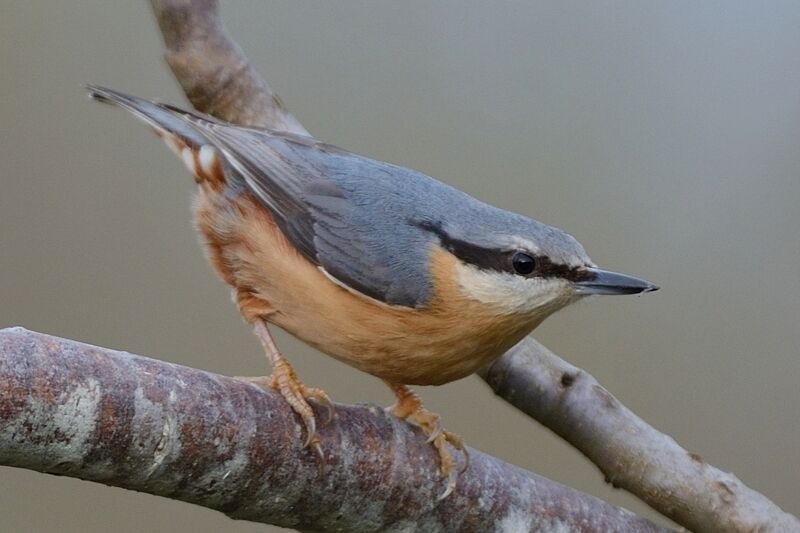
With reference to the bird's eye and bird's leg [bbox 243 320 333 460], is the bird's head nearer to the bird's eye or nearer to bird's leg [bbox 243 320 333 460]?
the bird's eye

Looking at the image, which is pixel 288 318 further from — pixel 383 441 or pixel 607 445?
pixel 607 445

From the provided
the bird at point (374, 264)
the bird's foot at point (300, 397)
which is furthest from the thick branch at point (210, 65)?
the bird's foot at point (300, 397)

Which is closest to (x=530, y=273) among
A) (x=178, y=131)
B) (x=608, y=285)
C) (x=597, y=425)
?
(x=608, y=285)

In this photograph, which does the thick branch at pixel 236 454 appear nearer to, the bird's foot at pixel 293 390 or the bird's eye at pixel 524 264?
the bird's foot at pixel 293 390

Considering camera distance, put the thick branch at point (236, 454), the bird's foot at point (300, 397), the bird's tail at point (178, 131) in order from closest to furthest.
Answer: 1. the thick branch at point (236, 454)
2. the bird's foot at point (300, 397)
3. the bird's tail at point (178, 131)

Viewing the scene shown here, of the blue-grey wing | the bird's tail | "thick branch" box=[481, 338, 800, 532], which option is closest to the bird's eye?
the blue-grey wing

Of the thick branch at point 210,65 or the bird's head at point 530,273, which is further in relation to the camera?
the thick branch at point 210,65
